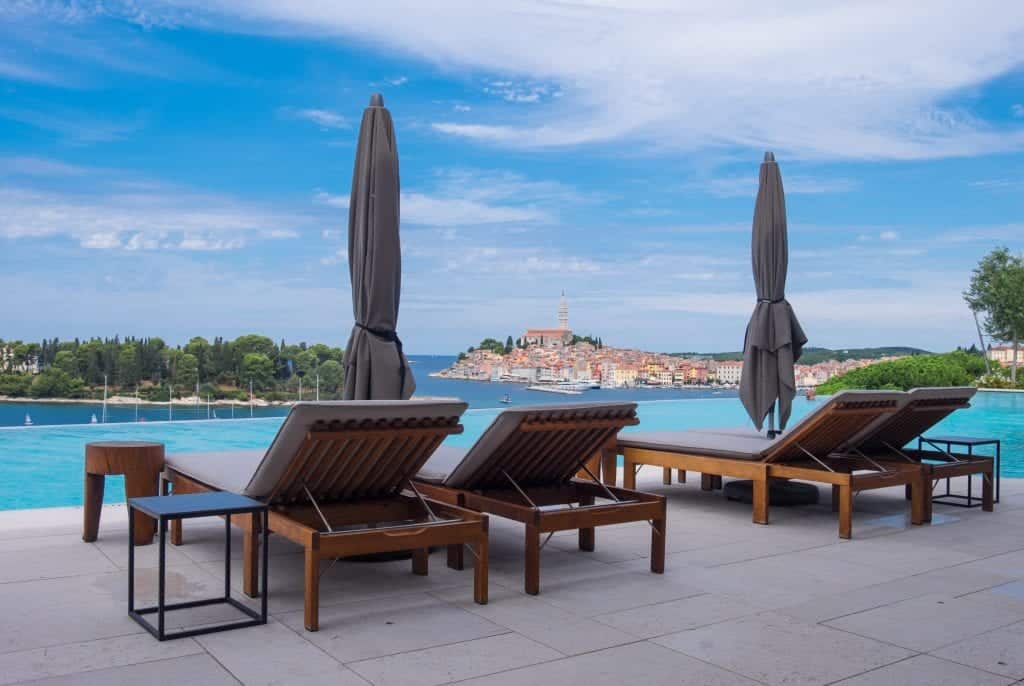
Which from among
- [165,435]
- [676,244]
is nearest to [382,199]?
[165,435]

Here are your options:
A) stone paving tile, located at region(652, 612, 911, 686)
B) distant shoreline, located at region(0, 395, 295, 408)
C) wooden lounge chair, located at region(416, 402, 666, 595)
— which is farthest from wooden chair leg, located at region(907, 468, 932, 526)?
distant shoreline, located at region(0, 395, 295, 408)

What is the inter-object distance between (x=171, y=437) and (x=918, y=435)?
707cm

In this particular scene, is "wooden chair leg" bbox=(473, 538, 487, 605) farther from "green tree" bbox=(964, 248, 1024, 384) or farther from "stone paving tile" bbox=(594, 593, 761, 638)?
"green tree" bbox=(964, 248, 1024, 384)

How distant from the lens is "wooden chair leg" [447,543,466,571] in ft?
14.6

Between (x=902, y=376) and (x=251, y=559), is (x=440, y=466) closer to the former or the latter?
(x=251, y=559)

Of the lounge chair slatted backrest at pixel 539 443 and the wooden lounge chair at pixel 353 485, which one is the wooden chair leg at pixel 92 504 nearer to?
the wooden lounge chair at pixel 353 485

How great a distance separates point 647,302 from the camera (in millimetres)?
35594

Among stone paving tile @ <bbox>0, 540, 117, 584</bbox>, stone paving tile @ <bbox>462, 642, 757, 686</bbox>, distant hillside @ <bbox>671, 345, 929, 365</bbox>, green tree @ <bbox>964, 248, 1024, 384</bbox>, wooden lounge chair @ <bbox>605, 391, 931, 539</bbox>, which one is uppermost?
green tree @ <bbox>964, 248, 1024, 384</bbox>

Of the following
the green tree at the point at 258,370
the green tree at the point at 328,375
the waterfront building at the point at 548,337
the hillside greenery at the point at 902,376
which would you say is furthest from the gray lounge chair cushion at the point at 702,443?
the hillside greenery at the point at 902,376

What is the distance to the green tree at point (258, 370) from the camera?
11.5 m

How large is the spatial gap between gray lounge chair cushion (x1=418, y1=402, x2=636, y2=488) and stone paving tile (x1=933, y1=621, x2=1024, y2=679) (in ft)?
6.05

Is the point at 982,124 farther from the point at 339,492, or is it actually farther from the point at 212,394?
the point at 339,492

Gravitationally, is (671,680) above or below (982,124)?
below

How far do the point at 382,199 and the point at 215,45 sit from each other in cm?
3124
